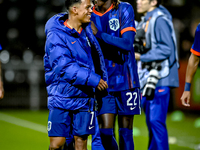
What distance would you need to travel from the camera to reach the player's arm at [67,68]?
3533mm

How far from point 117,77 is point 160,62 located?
1.20 metres

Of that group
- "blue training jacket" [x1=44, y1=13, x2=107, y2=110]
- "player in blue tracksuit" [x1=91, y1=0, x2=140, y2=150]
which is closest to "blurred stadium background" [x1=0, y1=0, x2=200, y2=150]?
"player in blue tracksuit" [x1=91, y1=0, x2=140, y2=150]

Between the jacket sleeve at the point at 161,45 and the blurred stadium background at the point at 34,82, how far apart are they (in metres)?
2.02

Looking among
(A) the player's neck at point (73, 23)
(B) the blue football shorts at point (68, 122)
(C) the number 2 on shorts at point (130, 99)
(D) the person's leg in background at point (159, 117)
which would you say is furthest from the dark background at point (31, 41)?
(B) the blue football shorts at point (68, 122)

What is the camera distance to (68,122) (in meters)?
3.77

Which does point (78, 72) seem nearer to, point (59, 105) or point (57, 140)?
point (59, 105)

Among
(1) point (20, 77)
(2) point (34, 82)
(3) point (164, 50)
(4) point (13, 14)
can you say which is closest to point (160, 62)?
(3) point (164, 50)

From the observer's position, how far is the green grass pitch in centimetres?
705

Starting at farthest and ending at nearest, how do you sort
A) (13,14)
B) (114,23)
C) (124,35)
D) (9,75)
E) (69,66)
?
(13,14) → (9,75) → (114,23) → (124,35) → (69,66)

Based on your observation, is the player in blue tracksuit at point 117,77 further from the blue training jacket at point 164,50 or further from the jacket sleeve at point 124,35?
the blue training jacket at point 164,50

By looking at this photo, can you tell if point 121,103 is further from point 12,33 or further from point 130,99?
point 12,33

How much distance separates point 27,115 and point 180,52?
18.3 feet

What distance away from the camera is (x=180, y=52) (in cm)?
1280

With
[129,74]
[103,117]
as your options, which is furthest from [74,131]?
[129,74]
